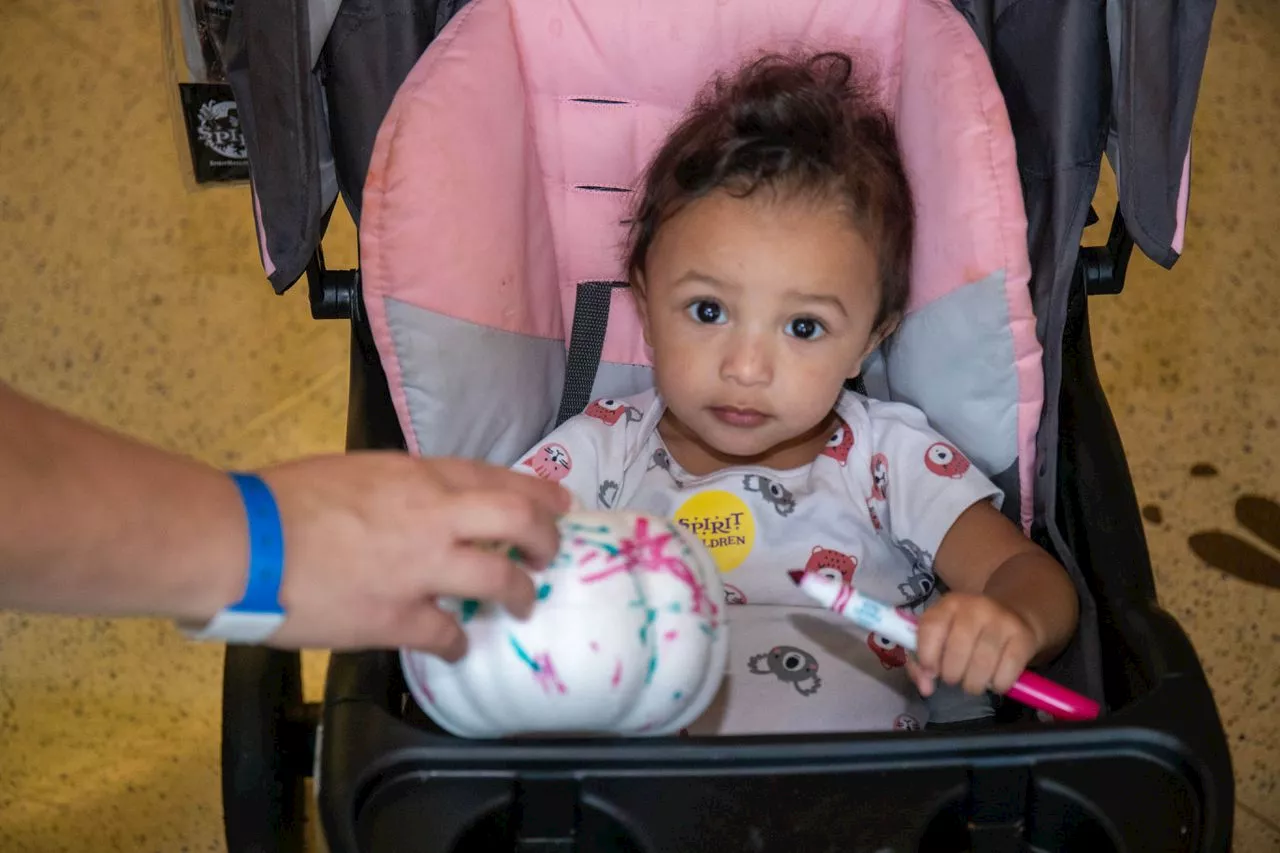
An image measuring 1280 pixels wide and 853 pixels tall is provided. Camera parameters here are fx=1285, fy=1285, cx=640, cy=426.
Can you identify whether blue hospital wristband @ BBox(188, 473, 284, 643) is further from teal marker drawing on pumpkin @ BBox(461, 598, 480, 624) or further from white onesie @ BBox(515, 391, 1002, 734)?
white onesie @ BBox(515, 391, 1002, 734)

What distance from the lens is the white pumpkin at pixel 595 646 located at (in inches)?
25.0

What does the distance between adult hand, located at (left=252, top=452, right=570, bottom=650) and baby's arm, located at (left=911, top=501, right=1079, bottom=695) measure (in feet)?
0.97

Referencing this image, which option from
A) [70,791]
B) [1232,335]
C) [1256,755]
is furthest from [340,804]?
[1232,335]

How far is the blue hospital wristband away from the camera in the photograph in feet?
1.78

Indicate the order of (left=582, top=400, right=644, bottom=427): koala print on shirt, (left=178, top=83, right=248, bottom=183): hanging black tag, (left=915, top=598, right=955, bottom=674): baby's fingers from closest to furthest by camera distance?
(left=915, top=598, right=955, bottom=674): baby's fingers → (left=582, top=400, right=644, bottom=427): koala print on shirt → (left=178, top=83, right=248, bottom=183): hanging black tag

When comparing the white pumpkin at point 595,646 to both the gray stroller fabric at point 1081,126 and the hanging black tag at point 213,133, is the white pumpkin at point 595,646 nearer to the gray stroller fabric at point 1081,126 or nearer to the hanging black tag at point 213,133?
the gray stroller fabric at point 1081,126

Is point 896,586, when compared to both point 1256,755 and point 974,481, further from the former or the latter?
point 1256,755

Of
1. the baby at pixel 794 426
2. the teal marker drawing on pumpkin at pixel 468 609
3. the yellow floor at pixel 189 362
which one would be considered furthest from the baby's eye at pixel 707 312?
the yellow floor at pixel 189 362

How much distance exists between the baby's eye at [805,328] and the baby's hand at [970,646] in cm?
25

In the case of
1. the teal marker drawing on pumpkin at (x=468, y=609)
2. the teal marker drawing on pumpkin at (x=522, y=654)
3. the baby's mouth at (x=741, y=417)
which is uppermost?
the teal marker drawing on pumpkin at (x=468, y=609)

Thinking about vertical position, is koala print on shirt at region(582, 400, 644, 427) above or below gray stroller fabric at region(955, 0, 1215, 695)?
below

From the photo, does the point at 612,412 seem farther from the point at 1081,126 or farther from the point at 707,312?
the point at 1081,126

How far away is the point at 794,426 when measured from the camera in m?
0.97

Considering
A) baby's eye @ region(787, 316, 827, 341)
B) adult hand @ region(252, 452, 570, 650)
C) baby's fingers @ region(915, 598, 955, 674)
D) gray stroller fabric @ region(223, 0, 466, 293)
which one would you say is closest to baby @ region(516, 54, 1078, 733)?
baby's eye @ region(787, 316, 827, 341)
